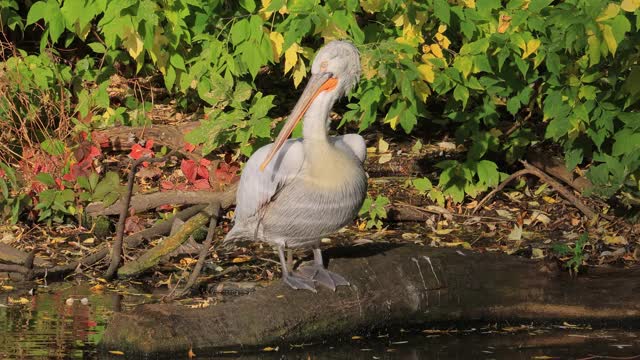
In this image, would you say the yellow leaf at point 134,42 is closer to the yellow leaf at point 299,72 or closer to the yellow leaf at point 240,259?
the yellow leaf at point 299,72

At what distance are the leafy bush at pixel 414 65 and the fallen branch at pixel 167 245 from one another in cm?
121

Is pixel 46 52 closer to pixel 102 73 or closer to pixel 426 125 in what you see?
pixel 102 73

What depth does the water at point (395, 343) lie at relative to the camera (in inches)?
212

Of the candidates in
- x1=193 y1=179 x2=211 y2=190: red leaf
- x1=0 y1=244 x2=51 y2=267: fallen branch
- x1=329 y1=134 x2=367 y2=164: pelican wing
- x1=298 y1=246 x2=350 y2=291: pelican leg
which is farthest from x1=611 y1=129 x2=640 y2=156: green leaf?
x1=0 y1=244 x2=51 y2=267: fallen branch

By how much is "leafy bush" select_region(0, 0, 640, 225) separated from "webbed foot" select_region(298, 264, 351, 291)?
5.32 feet

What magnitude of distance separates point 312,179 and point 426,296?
852 millimetres

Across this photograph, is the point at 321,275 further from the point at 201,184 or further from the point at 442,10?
the point at 201,184

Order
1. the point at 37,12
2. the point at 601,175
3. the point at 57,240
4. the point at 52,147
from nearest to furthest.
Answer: the point at 601,175
the point at 57,240
the point at 37,12
the point at 52,147

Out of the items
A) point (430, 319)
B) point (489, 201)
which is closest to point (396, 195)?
point (489, 201)

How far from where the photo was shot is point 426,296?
18.8 ft

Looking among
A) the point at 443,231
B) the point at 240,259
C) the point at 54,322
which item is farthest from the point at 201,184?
the point at 54,322

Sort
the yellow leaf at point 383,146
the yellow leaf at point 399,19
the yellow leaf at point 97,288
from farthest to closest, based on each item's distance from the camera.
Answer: the yellow leaf at point 383,146 → the yellow leaf at point 399,19 → the yellow leaf at point 97,288

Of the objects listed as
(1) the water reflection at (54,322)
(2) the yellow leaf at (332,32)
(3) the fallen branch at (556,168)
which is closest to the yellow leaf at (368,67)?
(2) the yellow leaf at (332,32)

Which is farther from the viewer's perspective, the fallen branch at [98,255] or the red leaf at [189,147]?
the red leaf at [189,147]
